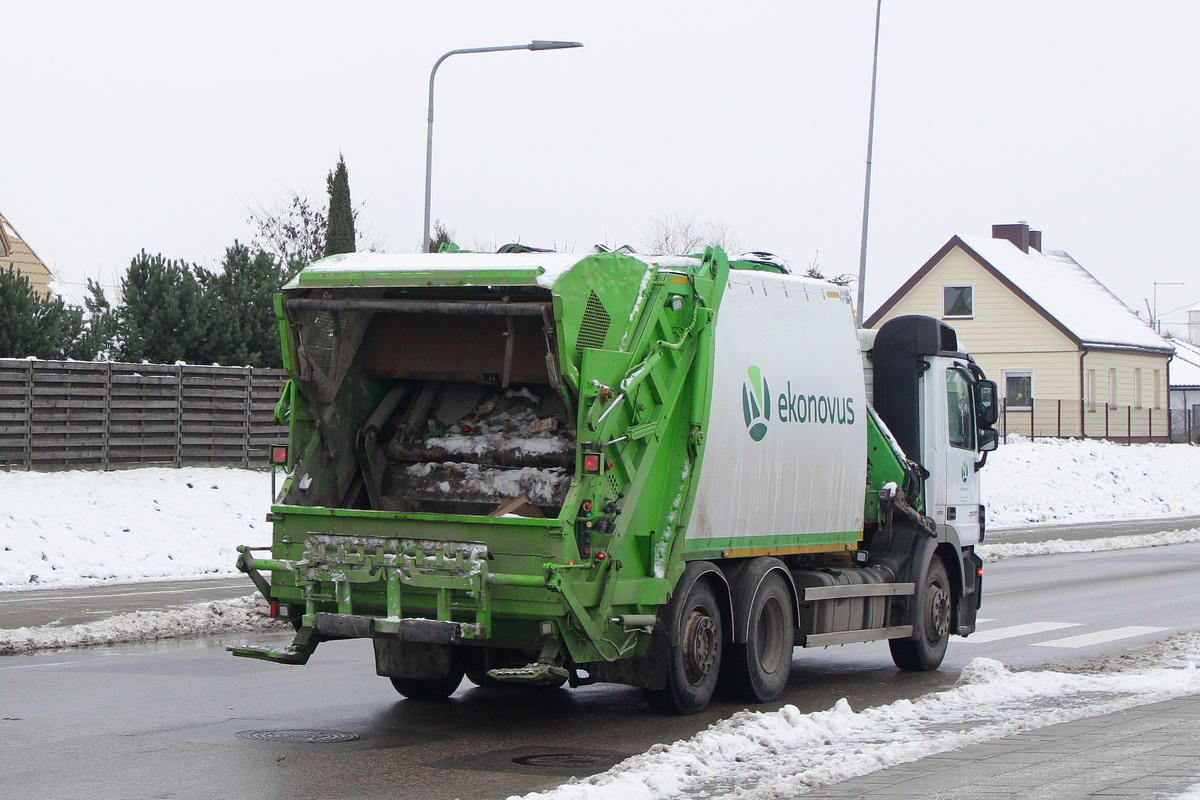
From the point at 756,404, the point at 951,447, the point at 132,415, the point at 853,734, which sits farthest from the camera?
the point at 132,415

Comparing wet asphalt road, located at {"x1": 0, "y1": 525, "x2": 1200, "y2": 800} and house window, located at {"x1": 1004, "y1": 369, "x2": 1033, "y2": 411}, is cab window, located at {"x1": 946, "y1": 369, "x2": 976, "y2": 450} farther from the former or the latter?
house window, located at {"x1": 1004, "y1": 369, "x2": 1033, "y2": 411}

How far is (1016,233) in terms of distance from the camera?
55.2 metres

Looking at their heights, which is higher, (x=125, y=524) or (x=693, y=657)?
(x=125, y=524)

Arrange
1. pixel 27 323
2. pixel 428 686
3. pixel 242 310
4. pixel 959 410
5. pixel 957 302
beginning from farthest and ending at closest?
pixel 957 302 < pixel 242 310 < pixel 27 323 < pixel 959 410 < pixel 428 686

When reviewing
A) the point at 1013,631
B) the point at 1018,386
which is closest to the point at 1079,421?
the point at 1018,386

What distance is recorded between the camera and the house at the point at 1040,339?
163ft

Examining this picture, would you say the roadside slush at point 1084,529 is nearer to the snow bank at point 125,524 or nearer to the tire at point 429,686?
the snow bank at point 125,524

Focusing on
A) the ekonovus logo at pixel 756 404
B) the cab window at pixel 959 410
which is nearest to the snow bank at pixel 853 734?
the ekonovus logo at pixel 756 404

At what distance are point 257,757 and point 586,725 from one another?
7.25 feet

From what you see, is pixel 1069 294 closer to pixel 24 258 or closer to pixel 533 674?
pixel 24 258

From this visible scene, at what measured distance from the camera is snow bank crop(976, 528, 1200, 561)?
2578 centimetres

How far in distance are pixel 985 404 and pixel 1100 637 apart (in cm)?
282

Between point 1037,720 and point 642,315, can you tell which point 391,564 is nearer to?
point 642,315

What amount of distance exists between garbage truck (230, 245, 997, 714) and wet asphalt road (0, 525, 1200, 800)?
0.39 m
